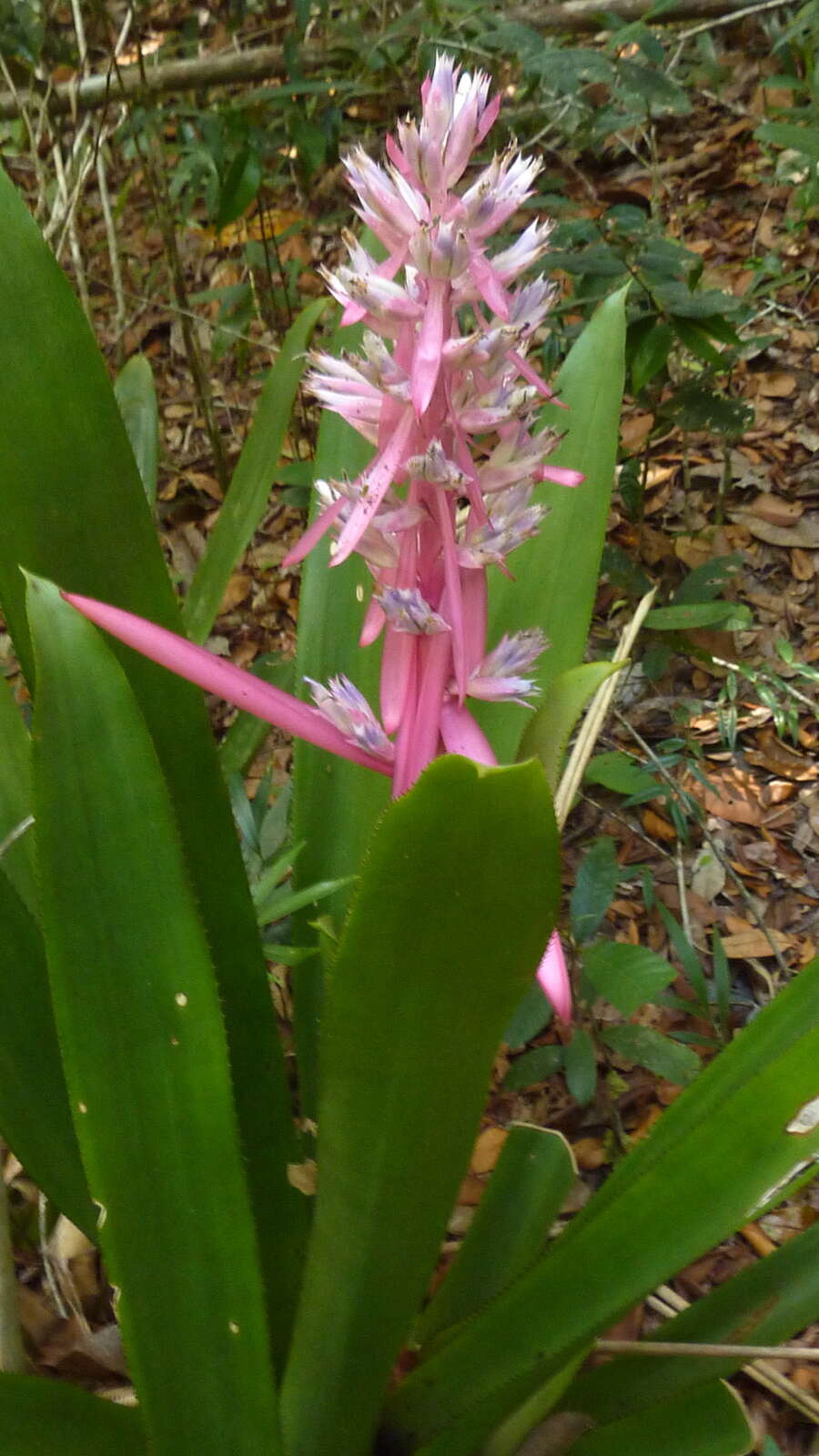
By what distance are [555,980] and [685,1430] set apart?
40cm

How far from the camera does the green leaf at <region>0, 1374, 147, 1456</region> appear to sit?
26.0 inches

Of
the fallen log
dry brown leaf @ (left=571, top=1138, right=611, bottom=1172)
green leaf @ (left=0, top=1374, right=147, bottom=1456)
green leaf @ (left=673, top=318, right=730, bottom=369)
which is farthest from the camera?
the fallen log

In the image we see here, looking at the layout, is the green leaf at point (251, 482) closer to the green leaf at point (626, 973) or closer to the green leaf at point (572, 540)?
the green leaf at point (572, 540)

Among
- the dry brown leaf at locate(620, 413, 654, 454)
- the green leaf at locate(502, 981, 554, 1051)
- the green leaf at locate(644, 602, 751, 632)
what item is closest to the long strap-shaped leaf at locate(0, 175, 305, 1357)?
the green leaf at locate(502, 981, 554, 1051)

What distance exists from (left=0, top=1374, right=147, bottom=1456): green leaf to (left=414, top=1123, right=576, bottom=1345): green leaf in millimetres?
280

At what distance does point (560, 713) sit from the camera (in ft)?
1.78

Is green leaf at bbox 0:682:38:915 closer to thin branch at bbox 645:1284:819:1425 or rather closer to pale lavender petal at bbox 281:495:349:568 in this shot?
pale lavender petal at bbox 281:495:349:568

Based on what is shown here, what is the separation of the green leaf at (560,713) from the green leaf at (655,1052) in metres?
0.71

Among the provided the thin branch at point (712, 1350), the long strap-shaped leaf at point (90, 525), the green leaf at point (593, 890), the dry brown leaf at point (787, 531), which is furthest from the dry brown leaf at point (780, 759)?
the long strap-shaped leaf at point (90, 525)

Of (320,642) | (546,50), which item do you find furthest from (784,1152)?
(546,50)

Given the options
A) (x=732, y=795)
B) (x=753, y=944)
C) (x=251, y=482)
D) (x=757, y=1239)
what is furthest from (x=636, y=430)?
(x=757, y=1239)

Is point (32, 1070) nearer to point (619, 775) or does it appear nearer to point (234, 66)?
point (619, 775)

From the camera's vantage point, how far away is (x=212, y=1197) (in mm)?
543

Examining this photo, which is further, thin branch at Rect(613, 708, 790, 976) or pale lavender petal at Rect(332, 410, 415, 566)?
thin branch at Rect(613, 708, 790, 976)
